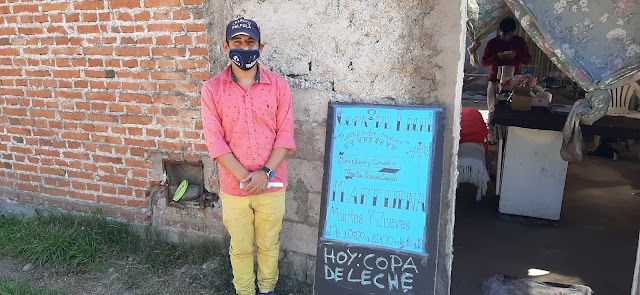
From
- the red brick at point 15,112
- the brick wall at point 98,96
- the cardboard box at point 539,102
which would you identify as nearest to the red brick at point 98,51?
the brick wall at point 98,96

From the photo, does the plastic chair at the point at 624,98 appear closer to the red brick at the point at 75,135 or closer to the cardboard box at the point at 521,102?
the cardboard box at the point at 521,102

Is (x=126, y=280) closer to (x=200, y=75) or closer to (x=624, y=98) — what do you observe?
(x=200, y=75)

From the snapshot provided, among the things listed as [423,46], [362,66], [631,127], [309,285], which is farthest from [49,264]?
[631,127]

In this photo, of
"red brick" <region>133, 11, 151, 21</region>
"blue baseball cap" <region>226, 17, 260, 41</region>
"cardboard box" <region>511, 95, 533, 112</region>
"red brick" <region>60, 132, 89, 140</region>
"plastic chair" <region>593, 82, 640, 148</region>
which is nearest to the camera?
"blue baseball cap" <region>226, 17, 260, 41</region>

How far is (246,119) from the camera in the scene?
2.76m

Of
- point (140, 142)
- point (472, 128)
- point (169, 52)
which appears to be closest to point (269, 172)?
point (169, 52)

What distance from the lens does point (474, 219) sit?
4883 mm

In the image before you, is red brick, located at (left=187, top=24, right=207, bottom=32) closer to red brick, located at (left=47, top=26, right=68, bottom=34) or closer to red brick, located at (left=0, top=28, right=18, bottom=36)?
red brick, located at (left=47, top=26, right=68, bottom=34)

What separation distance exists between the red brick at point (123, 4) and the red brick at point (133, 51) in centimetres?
30

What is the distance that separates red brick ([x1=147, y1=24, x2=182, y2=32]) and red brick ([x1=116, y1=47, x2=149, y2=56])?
6.3 inches

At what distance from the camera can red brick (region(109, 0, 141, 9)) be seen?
3.38 meters

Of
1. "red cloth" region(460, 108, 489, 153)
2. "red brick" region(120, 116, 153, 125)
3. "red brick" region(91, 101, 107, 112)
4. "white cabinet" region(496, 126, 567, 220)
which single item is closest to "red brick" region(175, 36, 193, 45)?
"red brick" region(120, 116, 153, 125)

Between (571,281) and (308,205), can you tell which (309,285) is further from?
(571,281)

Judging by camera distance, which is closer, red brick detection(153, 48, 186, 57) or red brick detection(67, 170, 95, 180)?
red brick detection(153, 48, 186, 57)
